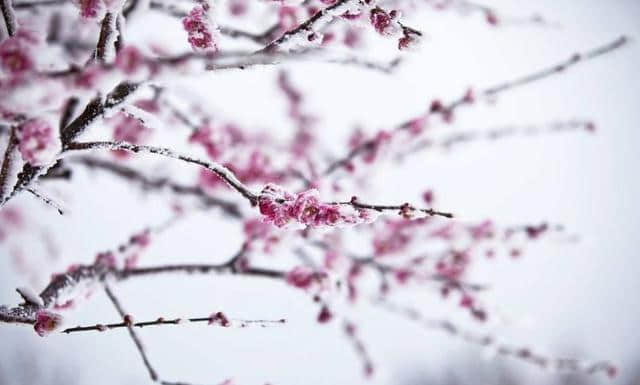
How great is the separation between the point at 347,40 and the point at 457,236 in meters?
2.35

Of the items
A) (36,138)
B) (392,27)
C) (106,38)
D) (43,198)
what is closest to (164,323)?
(43,198)

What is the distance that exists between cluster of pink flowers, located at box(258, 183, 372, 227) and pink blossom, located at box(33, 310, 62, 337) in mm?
801

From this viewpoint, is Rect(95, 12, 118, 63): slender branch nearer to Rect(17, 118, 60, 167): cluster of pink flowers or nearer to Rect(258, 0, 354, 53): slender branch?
Answer: Rect(17, 118, 60, 167): cluster of pink flowers

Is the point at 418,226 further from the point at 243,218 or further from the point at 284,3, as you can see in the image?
the point at 284,3

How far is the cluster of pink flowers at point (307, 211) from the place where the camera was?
54.6 inches

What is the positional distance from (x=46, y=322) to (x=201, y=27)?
1.13 metres

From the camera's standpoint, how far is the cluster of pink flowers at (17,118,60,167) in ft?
3.64

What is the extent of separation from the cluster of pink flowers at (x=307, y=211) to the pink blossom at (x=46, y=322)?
0.80 meters

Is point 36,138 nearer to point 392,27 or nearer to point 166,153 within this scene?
point 166,153

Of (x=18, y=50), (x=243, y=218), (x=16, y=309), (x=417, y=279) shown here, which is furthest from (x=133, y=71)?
(x=417, y=279)

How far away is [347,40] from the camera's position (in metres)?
3.79

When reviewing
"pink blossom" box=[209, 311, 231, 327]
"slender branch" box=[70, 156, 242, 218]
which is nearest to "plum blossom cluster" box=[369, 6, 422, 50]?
"pink blossom" box=[209, 311, 231, 327]

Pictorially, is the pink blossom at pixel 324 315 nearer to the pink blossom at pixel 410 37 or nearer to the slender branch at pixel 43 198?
the slender branch at pixel 43 198

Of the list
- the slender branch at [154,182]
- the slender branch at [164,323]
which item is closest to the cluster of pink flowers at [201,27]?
the slender branch at [164,323]
